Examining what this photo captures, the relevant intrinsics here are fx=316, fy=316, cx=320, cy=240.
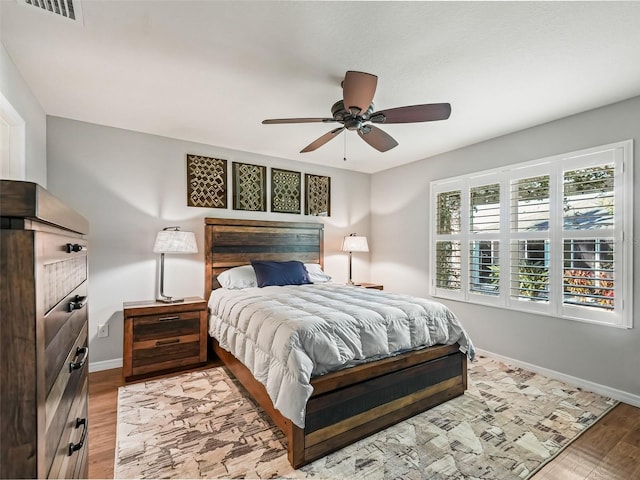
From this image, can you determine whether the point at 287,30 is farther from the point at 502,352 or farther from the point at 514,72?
the point at 502,352

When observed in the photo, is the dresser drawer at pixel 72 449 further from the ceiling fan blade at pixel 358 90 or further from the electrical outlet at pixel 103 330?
the electrical outlet at pixel 103 330

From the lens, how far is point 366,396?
6.97ft

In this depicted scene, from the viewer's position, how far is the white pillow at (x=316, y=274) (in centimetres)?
416

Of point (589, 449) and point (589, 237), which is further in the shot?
point (589, 237)

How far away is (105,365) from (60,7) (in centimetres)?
313

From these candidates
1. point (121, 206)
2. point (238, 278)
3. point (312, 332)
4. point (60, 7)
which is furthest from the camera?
point (238, 278)

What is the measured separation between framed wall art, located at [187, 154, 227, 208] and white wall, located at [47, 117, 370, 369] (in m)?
0.07

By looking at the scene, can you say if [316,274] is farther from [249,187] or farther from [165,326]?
[165,326]

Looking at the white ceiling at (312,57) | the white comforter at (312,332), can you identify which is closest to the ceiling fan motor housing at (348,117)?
the white ceiling at (312,57)

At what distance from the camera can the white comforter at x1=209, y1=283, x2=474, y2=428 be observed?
1.90 m

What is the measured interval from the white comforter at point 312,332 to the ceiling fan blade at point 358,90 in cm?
148

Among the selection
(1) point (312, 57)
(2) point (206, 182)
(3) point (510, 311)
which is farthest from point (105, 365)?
(3) point (510, 311)

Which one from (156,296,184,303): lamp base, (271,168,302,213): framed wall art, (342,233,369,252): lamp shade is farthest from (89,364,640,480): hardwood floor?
(342,233,369,252): lamp shade

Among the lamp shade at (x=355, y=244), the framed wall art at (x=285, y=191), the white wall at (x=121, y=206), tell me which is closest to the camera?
the white wall at (x=121, y=206)
